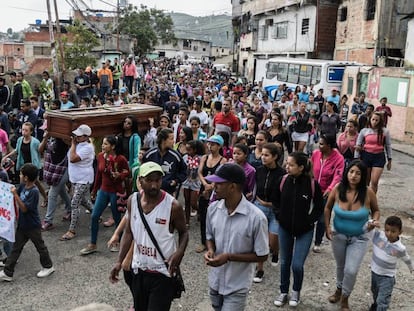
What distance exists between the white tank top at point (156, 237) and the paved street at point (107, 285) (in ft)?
5.16

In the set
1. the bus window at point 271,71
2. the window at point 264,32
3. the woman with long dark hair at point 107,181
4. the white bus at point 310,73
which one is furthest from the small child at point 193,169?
the window at point 264,32

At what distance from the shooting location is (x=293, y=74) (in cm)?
2361

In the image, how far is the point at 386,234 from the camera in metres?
4.58

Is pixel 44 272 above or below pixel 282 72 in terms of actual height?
below

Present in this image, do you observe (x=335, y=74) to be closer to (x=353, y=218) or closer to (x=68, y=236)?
(x=68, y=236)

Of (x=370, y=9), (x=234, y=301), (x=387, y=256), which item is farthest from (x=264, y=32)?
(x=234, y=301)

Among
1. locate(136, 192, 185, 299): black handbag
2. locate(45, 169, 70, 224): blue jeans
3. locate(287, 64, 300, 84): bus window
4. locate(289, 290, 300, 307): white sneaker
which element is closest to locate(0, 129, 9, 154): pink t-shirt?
locate(45, 169, 70, 224): blue jeans

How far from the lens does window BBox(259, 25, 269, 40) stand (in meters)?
38.2

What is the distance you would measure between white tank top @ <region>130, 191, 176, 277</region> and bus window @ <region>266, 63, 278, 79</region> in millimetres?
23446

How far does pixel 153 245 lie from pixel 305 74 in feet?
65.6

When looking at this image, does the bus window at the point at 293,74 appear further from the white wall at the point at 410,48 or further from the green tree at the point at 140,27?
the green tree at the point at 140,27

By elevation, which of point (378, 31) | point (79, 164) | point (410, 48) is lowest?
point (79, 164)

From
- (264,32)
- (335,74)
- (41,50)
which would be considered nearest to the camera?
(335,74)

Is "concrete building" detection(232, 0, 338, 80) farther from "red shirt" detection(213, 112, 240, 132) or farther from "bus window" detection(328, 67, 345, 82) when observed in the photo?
"red shirt" detection(213, 112, 240, 132)
